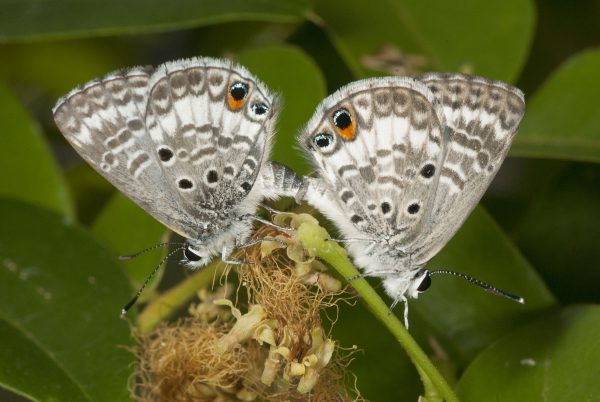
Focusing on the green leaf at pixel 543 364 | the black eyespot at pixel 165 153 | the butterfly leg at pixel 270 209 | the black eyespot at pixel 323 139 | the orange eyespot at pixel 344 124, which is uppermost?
the orange eyespot at pixel 344 124

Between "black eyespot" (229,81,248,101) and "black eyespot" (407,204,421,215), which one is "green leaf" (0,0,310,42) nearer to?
"black eyespot" (229,81,248,101)

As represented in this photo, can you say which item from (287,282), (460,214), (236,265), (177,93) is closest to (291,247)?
(287,282)

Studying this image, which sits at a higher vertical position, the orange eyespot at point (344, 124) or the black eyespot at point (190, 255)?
the orange eyespot at point (344, 124)

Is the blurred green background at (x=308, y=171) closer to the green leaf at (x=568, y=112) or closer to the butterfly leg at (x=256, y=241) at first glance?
the green leaf at (x=568, y=112)

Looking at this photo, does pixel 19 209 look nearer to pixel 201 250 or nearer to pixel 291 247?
pixel 201 250

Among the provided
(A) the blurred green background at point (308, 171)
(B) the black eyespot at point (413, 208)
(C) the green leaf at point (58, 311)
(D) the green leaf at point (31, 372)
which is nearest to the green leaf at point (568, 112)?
(A) the blurred green background at point (308, 171)

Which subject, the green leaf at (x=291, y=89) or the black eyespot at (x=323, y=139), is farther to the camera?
the green leaf at (x=291, y=89)

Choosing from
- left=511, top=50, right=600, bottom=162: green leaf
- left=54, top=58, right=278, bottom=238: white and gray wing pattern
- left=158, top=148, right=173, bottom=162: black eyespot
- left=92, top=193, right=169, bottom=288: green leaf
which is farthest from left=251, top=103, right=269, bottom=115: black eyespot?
left=511, top=50, right=600, bottom=162: green leaf
